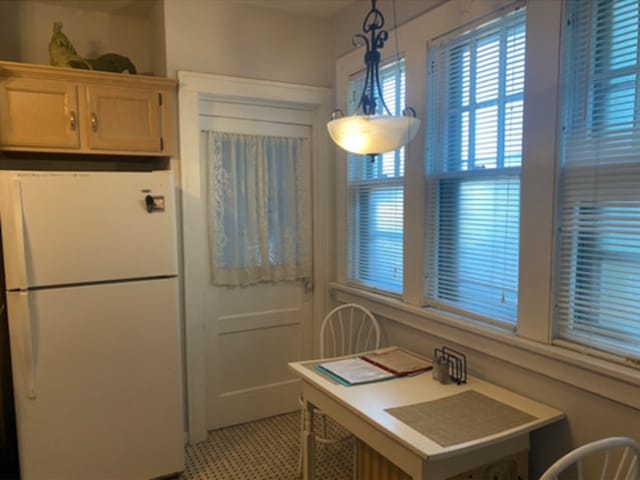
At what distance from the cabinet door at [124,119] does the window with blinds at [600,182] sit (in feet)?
6.61

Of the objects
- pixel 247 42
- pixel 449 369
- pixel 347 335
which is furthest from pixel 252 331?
pixel 247 42

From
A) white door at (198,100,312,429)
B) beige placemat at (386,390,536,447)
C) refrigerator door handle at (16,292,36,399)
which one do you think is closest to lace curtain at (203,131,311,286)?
white door at (198,100,312,429)

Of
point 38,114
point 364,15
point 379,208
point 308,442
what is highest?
point 364,15

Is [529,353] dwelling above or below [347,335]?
above

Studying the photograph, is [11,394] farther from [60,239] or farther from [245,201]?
[245,201]

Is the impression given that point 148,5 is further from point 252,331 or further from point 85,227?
point 252,331

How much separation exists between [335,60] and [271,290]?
1.62m

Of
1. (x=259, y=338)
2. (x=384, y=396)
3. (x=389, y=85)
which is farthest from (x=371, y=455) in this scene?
(x=389, y=85)

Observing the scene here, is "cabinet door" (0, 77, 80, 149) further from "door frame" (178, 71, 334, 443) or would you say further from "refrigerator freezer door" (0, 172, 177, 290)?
"door frame" (178, 71, 334, 443)

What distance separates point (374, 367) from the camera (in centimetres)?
214

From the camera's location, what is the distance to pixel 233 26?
2842 mm

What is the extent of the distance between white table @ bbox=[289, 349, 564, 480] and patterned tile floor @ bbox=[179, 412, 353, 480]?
19.7 inches

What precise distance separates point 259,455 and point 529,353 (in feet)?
5.63

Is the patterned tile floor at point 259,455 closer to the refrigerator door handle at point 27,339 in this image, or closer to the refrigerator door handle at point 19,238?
the refrigerator door handle at point 27,339
